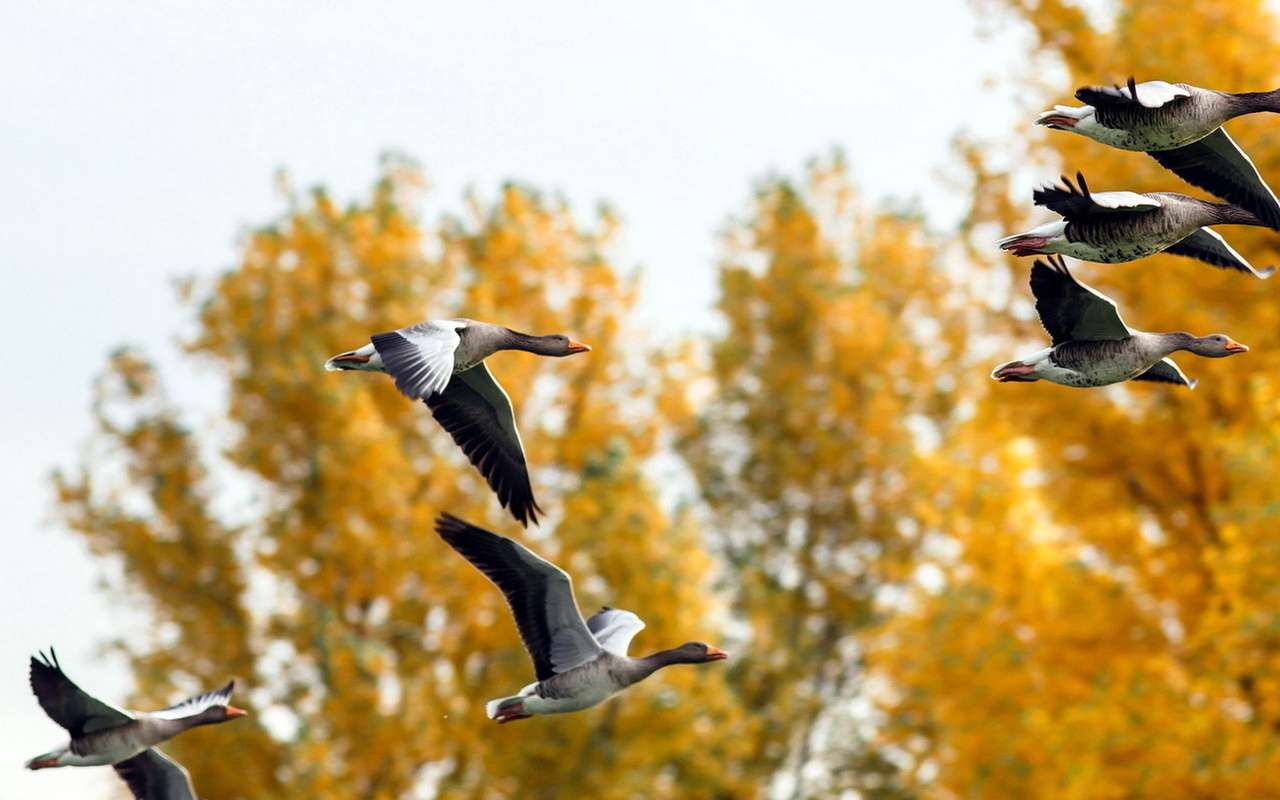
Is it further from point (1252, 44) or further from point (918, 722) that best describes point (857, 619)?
point (1252, 44)

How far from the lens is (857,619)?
26.4 meters

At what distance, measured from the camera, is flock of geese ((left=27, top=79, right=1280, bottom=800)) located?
26.0 ft

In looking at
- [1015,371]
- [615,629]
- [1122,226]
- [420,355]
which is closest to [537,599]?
[615,629]

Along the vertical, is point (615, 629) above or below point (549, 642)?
above

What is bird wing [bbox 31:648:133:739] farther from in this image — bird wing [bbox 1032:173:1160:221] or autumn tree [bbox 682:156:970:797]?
autumn tree [bbox 682:156:970:797]

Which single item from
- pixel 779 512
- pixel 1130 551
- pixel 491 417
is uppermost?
pixel 779 512

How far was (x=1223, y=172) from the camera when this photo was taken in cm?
909

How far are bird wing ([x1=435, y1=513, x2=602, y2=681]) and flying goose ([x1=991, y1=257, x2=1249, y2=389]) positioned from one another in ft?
8.80

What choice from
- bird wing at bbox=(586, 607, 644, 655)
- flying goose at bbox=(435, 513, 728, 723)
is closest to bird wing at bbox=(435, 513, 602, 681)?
flying goose at bbox=(435, 513, 728, 723)

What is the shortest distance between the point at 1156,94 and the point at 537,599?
13.6 feet

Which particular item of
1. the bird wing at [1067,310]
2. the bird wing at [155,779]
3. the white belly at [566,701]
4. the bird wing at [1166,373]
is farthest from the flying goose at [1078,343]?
the bird wing at [155,779]

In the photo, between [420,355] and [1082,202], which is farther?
[420,355]

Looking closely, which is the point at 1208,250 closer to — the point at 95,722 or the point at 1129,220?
the point at 1129,220

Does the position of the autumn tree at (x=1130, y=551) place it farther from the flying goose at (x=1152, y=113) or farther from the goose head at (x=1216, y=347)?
the flying goose at (x=1152, y=113)
